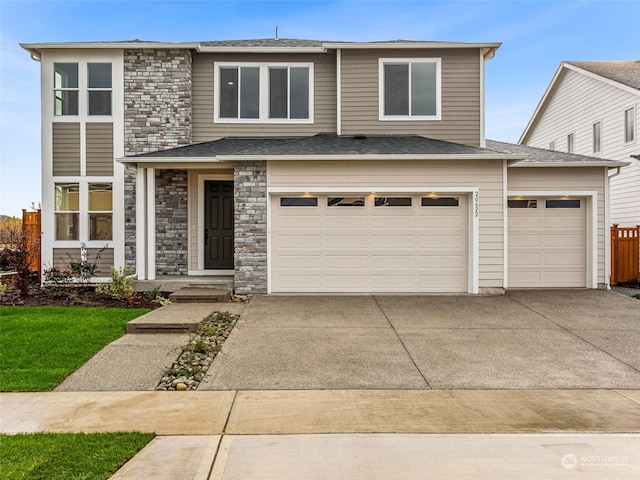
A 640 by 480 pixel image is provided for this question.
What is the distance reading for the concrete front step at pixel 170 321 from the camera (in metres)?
6.91

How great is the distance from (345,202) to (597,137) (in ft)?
39.9

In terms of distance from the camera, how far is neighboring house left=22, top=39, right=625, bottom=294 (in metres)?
10.1

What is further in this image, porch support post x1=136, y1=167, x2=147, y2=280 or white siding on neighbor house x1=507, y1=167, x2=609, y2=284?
white siding on neighbor house x1=507, y1=167, x2=609, y2=284

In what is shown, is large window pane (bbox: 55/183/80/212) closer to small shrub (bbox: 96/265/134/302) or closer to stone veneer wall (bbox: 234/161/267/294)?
small shrub (bbox: 96/265/134/302)

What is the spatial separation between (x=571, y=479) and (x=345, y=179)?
7.82 meters

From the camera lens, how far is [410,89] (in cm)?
1194

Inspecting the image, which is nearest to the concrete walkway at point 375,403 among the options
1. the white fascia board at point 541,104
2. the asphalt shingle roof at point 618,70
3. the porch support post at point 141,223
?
the porch support post at point 141,223

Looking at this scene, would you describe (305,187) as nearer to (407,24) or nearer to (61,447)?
(61,447)

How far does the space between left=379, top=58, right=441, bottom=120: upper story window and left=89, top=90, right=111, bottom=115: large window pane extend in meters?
7.51

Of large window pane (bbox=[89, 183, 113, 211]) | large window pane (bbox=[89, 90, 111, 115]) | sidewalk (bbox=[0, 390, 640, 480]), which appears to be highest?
large window pane (bbox=[89, 90, 111, 115])

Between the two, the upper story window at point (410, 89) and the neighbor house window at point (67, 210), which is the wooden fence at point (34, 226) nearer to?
the neighbor house window at point (67, 210)

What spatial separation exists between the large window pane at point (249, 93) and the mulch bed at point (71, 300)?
566cm

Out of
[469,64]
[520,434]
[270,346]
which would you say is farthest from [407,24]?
[520,434]

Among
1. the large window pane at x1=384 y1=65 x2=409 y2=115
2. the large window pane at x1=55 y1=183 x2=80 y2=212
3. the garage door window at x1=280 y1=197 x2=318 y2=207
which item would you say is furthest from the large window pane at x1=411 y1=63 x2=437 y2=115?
the large window pane at x1=55 y1=183 x2=80 y2=212
